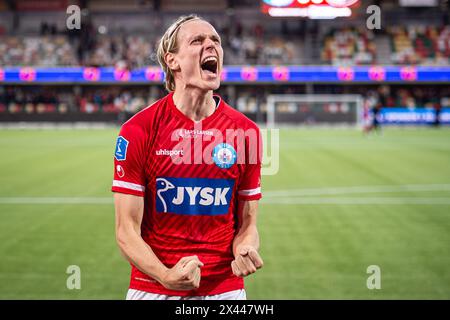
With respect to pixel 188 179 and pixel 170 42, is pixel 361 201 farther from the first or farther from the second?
pixel 170 42

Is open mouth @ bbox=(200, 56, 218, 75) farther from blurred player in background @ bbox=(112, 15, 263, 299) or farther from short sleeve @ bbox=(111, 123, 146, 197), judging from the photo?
short sleeve @ bbox=(111, 123, 146, 197)

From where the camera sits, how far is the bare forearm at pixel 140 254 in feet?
7.60

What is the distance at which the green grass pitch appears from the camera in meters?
5.50

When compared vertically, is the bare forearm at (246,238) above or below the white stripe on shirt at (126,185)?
below

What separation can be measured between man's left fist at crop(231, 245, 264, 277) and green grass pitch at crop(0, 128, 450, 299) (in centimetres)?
300

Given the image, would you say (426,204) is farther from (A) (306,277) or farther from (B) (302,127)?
(B) (302,127)

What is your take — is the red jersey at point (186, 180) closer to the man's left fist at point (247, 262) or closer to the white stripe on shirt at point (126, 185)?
the white stripe on shirt at point (126, 185)

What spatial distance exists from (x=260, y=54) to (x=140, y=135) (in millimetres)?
37699

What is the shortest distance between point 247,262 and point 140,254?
49 cm

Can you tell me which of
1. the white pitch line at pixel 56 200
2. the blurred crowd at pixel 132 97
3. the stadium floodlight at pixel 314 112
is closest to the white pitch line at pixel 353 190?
the white pitch line at pixel 56 200

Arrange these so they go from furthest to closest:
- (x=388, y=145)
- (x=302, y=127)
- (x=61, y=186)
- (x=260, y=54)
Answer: (x=260, y=54) < (x=302, y=127) < (x=388, y=145) < (x=61, y=186)
